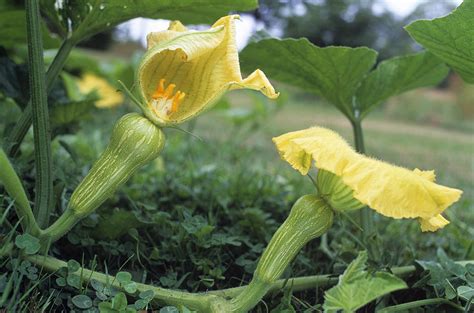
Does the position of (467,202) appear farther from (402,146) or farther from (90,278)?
(402,146)

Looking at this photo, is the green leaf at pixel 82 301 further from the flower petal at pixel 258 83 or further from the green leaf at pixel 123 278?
the flower petal at pixel 258 83

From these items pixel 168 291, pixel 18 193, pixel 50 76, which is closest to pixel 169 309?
pixel 168 291

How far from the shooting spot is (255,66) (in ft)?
4.50

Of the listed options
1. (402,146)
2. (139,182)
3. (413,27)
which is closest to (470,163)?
(402,146)

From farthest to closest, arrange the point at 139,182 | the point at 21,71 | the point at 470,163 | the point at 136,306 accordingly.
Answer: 1. the point at 470,163
2. the point at 139,182
3. the point at 21,71
4. the point at 136,306

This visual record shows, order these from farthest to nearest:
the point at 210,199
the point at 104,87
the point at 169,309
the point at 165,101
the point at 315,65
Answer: the point at 104,87 → the point at 210,199 → the point at 315,65 → the point at 165,101 → the point at 169,309

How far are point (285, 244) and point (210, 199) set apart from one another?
2.24ft

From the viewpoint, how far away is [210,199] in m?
1.55

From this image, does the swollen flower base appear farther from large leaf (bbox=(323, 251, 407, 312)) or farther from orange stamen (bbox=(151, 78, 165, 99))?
large leaf (bbox=(323, 251, 407, 312))

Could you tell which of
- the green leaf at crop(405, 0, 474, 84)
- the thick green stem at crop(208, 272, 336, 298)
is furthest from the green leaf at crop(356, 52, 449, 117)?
the thick green stem at crop(208, 272, 336, 298)

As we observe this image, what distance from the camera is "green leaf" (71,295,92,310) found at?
0.88m

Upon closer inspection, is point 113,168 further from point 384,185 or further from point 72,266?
point 384,185

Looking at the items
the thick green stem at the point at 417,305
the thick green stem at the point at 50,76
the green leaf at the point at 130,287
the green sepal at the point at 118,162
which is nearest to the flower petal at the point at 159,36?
the green sepal at the point at 118,162

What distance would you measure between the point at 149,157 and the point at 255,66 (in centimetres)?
50
